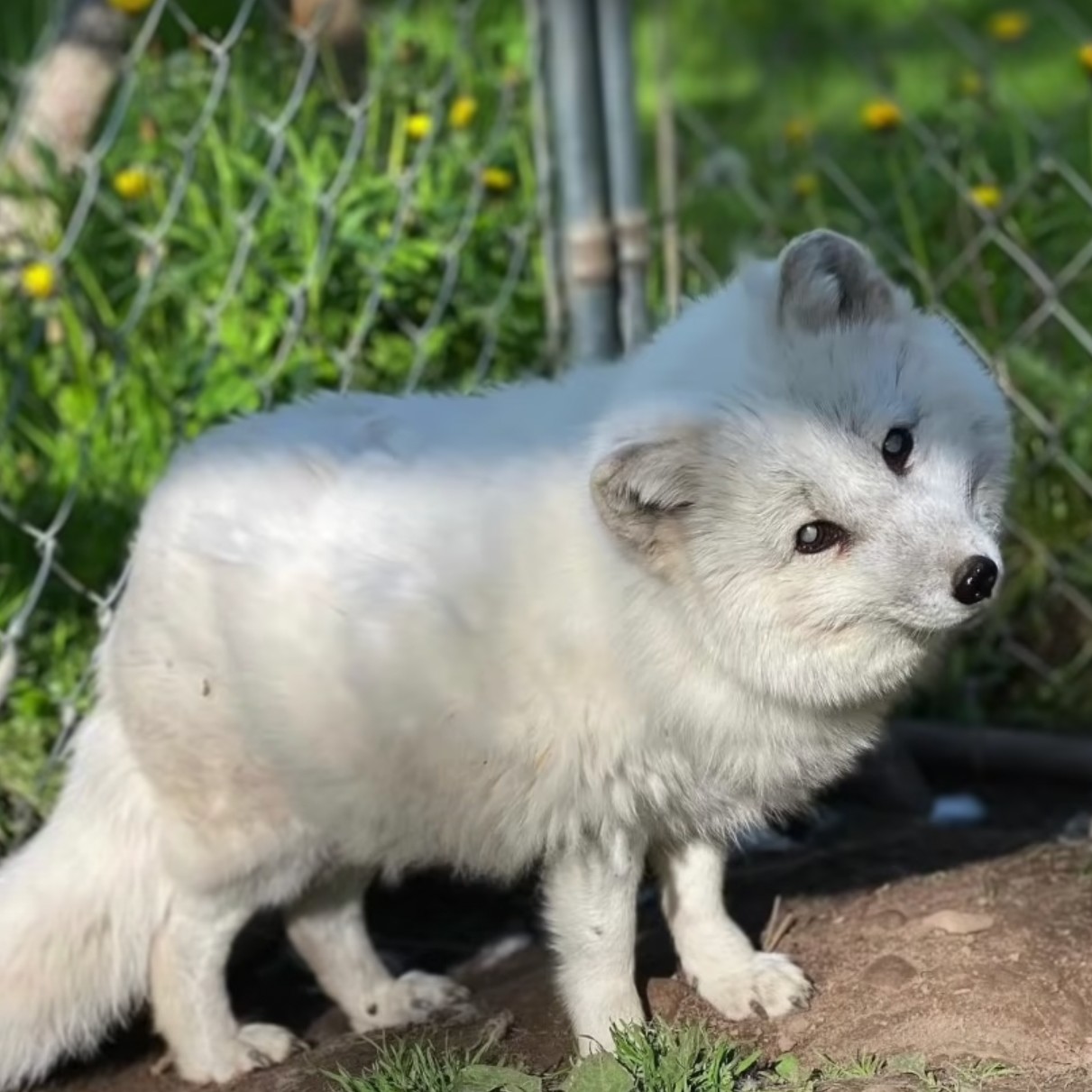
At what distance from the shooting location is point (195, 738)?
2365mm

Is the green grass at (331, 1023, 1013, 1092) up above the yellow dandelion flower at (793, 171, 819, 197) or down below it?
below

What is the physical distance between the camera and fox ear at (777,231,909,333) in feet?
6.82

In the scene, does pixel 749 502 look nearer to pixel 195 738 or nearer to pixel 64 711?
pixel 195 738

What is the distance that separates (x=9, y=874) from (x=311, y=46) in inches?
58.9

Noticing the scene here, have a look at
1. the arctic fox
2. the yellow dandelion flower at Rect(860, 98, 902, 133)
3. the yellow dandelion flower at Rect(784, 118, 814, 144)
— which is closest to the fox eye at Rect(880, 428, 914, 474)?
the arctic fox

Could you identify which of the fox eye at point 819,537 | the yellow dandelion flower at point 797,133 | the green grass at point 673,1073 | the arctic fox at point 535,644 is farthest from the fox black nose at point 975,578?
the yellow dandelion flower at point 797,133

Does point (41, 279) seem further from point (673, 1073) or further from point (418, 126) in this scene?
point (673, 1073)

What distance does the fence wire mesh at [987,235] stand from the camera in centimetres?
348

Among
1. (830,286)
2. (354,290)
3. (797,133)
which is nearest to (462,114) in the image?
(354,290)

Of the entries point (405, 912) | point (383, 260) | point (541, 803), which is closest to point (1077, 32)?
point (383, 260)

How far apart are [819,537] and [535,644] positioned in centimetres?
35

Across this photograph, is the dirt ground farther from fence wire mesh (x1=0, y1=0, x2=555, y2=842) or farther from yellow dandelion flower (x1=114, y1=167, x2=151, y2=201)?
yellow dandelion flower (x1=114, y1=167, x2=151, y2=201)

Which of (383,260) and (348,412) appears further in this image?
(383,260)

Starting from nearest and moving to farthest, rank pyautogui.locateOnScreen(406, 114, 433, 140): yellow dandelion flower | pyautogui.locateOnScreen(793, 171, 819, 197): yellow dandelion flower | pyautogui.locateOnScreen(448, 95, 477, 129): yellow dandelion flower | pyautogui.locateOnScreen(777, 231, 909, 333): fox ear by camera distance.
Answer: pyautogui.locateOnScreen(777, 231, 909, 333): fox ear < pyautogui.locateOnScreen(406, 114, 433, 140): yellow dandelion flower < pyautogui.locateOnScreen(448, 95, 477, 129): yellow dandelion flower < pyautogui.locateOnScreen(793, 171, 819, 197): yellow dandelion flower
